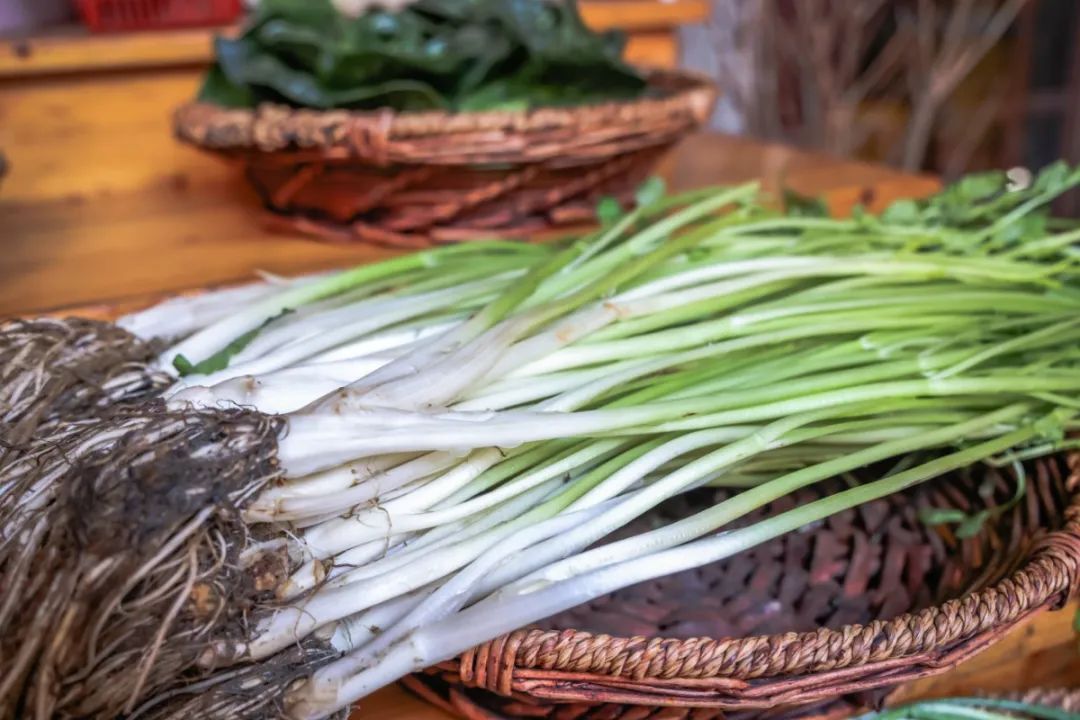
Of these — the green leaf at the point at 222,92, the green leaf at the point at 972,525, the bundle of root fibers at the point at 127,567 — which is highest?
the green leaf at the point at 222,92

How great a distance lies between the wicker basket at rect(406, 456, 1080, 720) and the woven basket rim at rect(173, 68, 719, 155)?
1.60 feet

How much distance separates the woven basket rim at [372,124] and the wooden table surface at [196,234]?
0.46ft

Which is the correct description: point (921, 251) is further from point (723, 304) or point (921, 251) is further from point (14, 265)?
point (14, 265)

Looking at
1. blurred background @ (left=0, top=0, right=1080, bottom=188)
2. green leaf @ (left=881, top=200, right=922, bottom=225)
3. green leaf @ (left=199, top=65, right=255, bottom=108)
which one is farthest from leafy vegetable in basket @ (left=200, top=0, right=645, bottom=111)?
blurred background @ (left=0, top=0, right=1080, bottom=188)

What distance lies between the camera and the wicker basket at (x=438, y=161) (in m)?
1.01

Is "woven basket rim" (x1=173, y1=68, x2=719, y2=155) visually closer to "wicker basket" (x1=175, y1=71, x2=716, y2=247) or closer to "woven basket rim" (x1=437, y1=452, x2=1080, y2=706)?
"wicker basket" (x1=175, y1=71, x2=716, y2=247)

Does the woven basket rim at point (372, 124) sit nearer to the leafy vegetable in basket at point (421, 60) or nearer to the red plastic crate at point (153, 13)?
the leafy vegetable in basket at point (421, 60)

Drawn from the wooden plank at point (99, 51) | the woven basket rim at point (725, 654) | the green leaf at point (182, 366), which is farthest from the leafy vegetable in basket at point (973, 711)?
the wooden plank at point (99, 51)

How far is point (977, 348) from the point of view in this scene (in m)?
0.73

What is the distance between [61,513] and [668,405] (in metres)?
0.38

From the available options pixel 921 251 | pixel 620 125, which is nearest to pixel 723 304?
pixel 921 251

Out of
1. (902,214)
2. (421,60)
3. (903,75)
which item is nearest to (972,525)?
(902,214)

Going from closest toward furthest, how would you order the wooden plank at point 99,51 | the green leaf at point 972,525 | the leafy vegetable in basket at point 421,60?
the green leaf at point 972,525
the leafy vegetable in basket at point 421,60
the wooden plank at point 99,51

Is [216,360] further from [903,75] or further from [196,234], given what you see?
[903,75]
